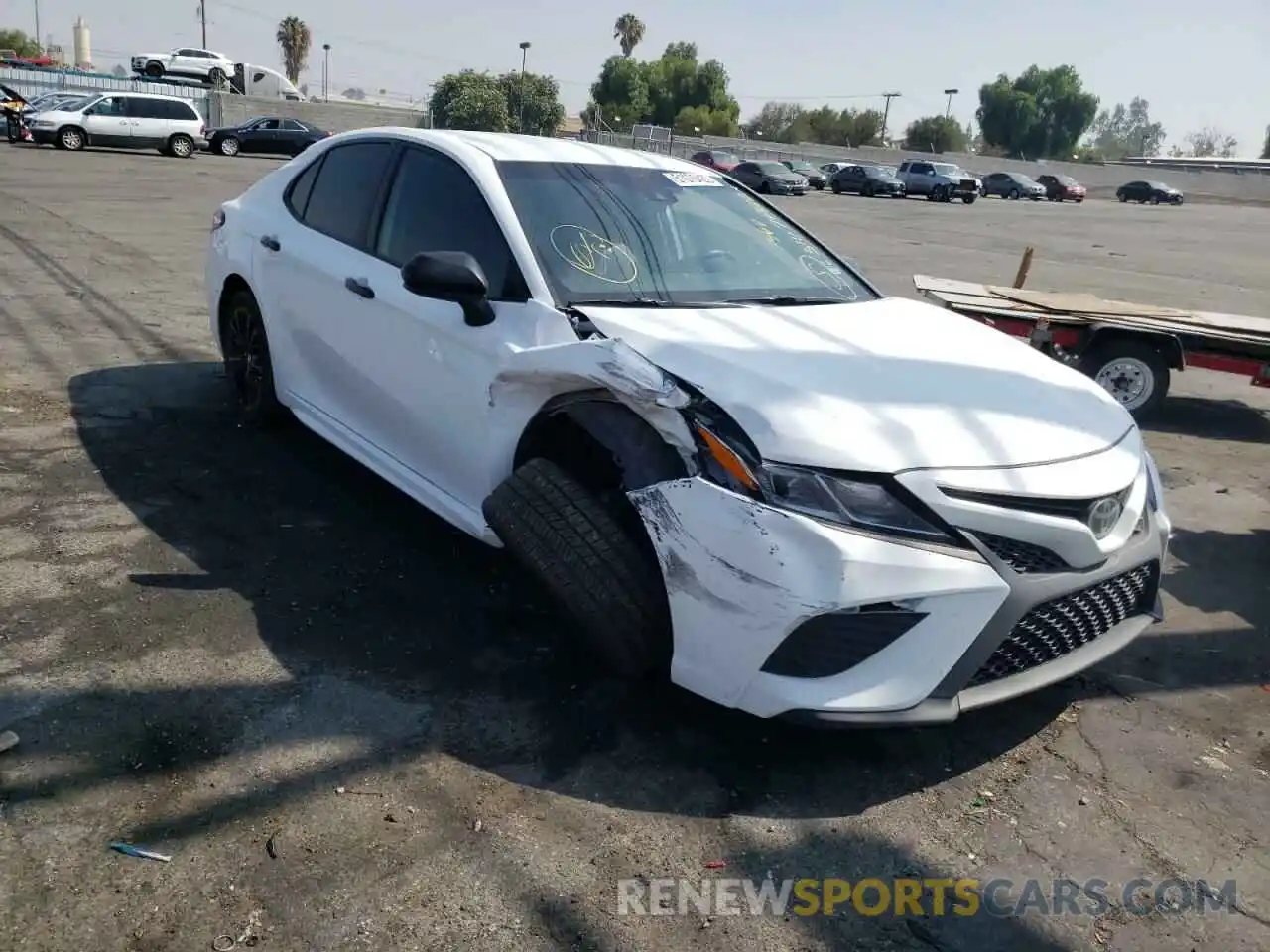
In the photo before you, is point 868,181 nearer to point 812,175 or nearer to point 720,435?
point 812,175

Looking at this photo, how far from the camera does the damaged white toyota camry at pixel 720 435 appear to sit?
2.73 meters

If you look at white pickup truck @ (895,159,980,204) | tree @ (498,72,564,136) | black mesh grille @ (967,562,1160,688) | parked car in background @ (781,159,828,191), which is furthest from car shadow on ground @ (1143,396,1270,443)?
tree @ (498,72,564,136)

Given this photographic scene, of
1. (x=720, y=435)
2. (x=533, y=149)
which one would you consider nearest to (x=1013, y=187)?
(x=533, y=149)

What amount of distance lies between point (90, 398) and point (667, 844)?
492 centimetres

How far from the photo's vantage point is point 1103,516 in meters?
3.01

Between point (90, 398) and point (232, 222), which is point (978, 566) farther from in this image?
point (90, 398)

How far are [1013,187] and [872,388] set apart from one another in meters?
53.4

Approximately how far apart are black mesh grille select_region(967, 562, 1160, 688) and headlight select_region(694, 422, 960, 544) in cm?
37

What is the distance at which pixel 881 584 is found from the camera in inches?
104

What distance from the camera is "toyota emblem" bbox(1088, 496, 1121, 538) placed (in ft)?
9.74

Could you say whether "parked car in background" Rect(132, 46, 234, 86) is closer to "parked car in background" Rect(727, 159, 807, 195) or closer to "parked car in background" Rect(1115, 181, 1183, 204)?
Result: "parked car in background" Rect(727, 159, 807, 195)

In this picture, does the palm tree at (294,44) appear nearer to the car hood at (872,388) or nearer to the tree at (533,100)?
the tree at (533,100)

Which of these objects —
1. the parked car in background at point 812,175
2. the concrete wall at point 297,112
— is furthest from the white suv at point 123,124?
the parked car in background at point 812,175

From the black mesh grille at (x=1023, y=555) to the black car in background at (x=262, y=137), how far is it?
36.9 m
